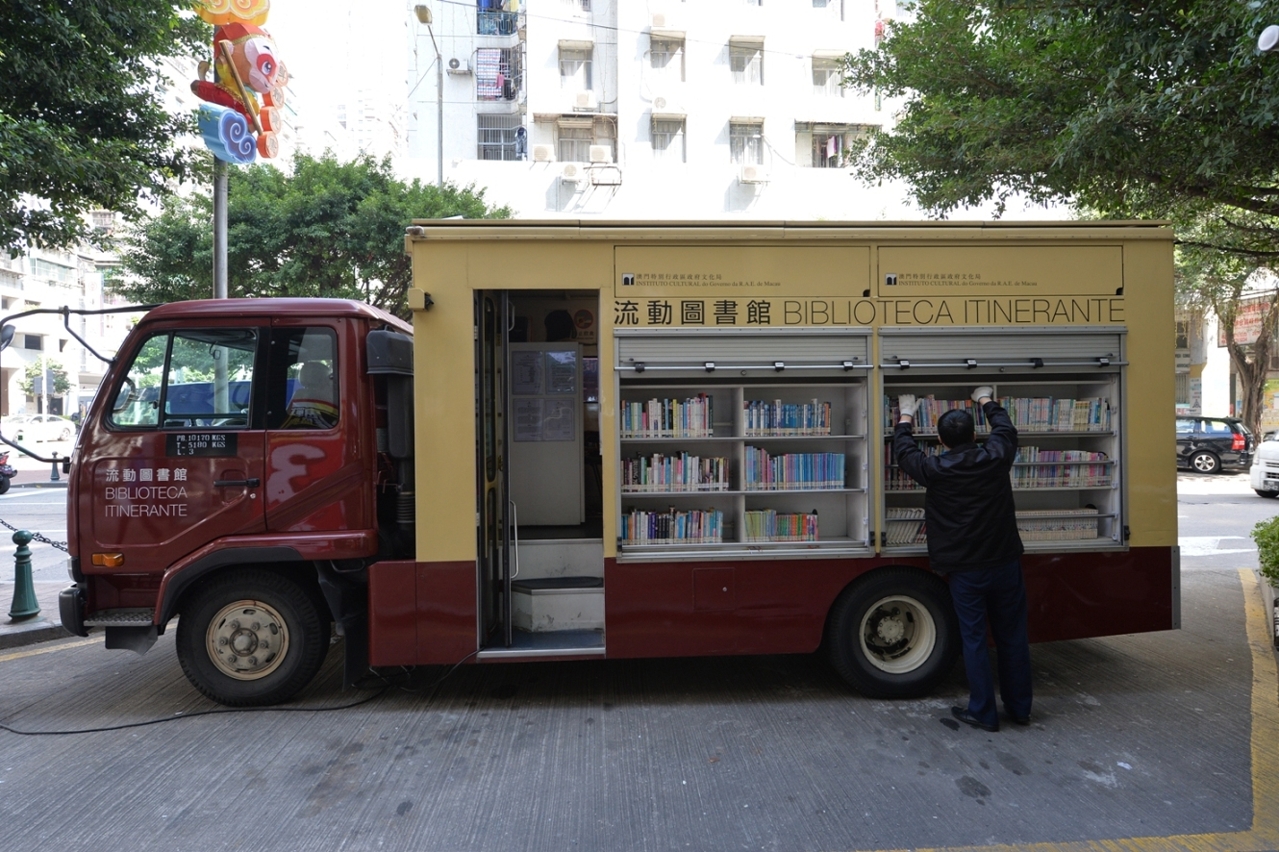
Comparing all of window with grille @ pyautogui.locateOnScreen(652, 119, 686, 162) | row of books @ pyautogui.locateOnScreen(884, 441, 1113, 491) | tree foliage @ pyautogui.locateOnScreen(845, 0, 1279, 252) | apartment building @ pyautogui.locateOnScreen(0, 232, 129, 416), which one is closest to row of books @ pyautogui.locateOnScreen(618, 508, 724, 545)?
row of books @ pyautogui.locateOnScreen(884, 441, 1113, 491)

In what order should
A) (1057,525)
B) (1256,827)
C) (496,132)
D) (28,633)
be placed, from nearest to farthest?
(1256,827)
(1057,525)
(28,633)
(496,132)

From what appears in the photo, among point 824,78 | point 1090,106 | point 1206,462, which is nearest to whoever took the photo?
point 1090,106

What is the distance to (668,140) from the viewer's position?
2697 centimetres

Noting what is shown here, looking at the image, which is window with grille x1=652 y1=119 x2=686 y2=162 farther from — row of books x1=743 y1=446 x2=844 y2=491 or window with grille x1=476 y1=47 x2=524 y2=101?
row of books x1=743 y1=446 x2=844 y2=491

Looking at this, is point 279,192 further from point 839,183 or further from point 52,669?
point 839,183

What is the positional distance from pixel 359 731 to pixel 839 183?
25.9 m

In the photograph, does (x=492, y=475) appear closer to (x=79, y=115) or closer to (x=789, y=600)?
(x=789, y=600)

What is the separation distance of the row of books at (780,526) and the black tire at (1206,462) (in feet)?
69.1

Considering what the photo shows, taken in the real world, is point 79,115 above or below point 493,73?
below

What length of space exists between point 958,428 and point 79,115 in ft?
27.8

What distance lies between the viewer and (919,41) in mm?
8094

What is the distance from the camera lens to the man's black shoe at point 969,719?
4.50m

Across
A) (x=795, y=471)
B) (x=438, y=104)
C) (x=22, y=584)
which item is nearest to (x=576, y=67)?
(x=438, y=104)

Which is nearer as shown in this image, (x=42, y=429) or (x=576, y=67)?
(x=576, y=67)
